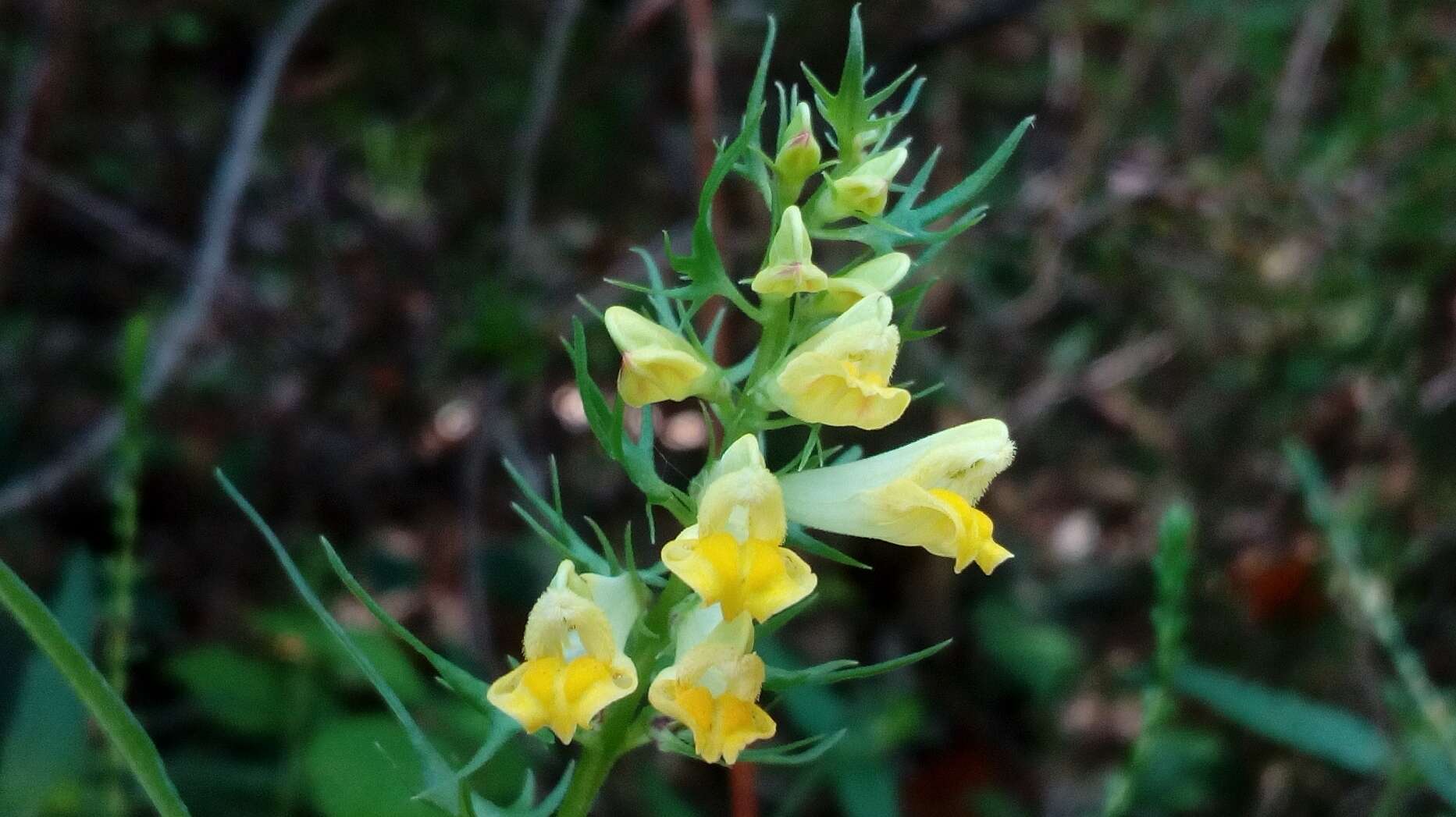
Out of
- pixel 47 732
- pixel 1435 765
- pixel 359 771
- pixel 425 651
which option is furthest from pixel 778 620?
pixel 1435 765

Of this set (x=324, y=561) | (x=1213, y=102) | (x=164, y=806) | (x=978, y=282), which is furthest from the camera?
(x=1213, y=102)

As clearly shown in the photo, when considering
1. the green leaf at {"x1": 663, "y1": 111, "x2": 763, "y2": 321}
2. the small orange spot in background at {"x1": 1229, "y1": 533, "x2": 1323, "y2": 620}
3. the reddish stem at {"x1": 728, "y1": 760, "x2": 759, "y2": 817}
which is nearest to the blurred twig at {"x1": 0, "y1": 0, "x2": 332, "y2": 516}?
the reddish stem at {"x1": 728, "y1": 760, "x2": 759, "y2": 817}

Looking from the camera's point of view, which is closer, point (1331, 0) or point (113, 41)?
point (113, 41)

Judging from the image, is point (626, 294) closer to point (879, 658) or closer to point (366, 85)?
point (366, 85)

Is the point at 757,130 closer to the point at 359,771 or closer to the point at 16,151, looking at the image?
the point at 359,771

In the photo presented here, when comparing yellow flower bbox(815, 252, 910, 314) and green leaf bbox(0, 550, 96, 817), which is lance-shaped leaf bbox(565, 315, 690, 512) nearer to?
yellow flower bbox(815, 252, 910, 314)

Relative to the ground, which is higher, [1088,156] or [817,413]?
[817,413]

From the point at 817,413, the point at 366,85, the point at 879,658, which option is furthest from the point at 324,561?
the point at 817,413
